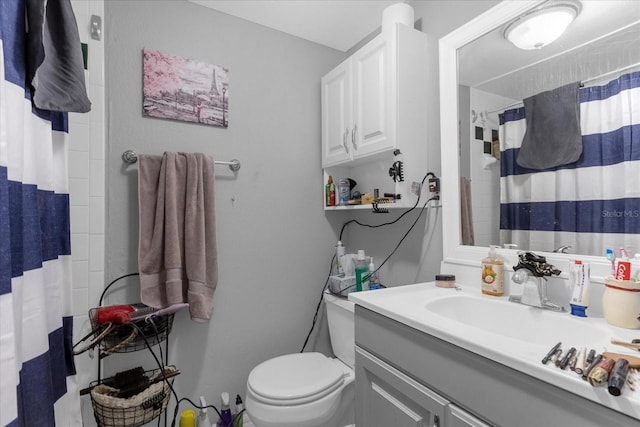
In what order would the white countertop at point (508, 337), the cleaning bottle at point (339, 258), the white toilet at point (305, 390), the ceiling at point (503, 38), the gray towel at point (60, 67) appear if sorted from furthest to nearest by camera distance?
the cleaning bottle at point (339, 258) < the white toilet at point (305, 390) < the ceiling at point (503, 38) < the gray towel at point (60, 67) < the white countertop at point (508, 337)

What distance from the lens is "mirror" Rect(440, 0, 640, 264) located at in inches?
36.8

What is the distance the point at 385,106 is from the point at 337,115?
429mm

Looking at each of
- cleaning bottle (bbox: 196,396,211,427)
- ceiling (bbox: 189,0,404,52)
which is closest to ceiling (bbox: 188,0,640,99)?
ceiling (bbox: 189,0,404,52)

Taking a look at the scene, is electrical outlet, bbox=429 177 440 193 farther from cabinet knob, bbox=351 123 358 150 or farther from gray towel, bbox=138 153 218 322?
gray towel, bbox=138 153 218 322

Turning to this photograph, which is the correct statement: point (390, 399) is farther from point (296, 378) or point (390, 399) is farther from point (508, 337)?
point (296, 378)

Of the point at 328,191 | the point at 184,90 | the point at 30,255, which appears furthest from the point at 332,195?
the point at 30,255

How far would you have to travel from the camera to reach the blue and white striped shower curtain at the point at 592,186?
902 mm

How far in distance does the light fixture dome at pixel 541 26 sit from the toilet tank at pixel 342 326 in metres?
1.39

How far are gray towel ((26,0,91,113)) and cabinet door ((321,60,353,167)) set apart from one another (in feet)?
4.05

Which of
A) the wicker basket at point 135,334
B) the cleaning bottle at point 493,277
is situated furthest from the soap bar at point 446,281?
the wicker basket at point 135,334

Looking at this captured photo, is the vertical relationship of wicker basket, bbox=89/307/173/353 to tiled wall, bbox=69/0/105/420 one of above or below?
below

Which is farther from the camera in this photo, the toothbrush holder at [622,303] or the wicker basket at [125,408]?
the wicker basket at [125,408]

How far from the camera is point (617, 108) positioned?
927mm

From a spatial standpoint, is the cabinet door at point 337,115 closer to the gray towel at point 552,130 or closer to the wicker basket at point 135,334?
the gray towel at point 552,130
